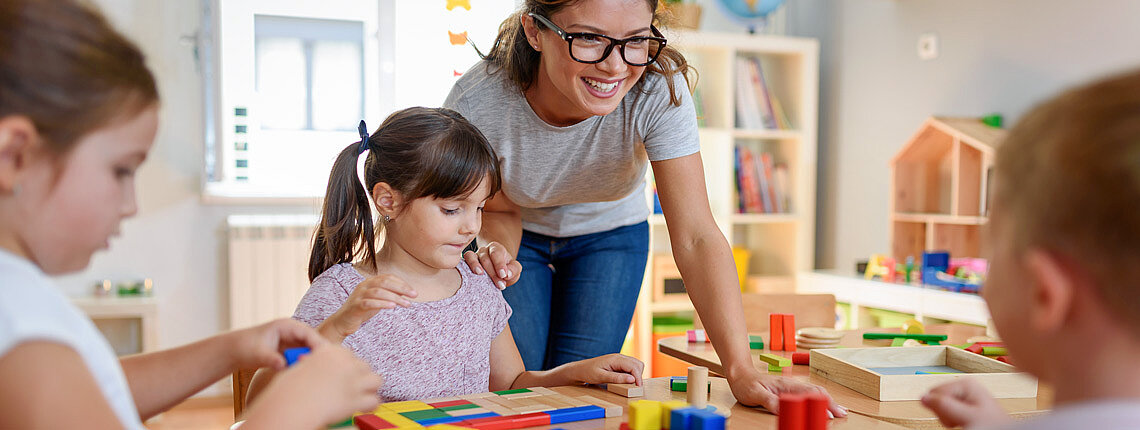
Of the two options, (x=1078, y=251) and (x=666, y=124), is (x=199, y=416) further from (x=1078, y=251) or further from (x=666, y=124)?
(x=1078, y=251)

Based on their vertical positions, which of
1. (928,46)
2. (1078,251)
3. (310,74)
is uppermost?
(928,46)

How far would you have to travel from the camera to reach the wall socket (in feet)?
11.6

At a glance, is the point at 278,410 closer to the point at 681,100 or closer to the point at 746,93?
the point at 681,100

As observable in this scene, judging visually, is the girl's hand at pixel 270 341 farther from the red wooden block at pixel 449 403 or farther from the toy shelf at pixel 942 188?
the toy shelf at pixel 942 188

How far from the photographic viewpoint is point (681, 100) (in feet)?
5.29

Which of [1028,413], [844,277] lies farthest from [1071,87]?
[844,277]

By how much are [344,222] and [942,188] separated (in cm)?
274

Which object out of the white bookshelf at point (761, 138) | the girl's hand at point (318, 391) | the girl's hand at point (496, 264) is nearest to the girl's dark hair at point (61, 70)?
the girl's hand at point (318, 391)

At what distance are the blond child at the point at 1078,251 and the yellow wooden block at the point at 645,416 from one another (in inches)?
14.8

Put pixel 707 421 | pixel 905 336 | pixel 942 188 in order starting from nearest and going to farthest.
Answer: pixel 707 421, pixel 905 336, pixel 942 188

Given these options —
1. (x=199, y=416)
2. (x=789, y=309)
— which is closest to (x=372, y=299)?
(x=789, y=309)

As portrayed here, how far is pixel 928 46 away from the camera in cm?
357

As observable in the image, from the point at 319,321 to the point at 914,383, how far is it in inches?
33.7

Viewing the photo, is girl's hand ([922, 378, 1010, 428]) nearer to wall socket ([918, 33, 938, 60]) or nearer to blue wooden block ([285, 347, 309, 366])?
blue wooden block ([285, 347, 309, 366])
